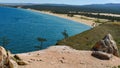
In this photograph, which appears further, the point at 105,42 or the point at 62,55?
the point at 105,42

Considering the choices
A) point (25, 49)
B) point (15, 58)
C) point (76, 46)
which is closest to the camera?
point (15, 58)

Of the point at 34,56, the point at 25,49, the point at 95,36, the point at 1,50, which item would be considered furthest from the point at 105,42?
the point at 25,49

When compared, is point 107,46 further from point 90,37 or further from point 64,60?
point 90,37

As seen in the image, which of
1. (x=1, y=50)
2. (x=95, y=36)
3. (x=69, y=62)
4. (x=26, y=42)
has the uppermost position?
(x=1, y=50)

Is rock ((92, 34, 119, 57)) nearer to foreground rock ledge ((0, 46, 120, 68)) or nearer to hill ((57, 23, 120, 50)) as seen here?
foreground rock ledge ((0, 46, 120, 68))

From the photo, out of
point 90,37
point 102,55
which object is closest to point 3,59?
point 102,55

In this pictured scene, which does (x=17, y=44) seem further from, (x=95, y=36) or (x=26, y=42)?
(x=95, y=36)

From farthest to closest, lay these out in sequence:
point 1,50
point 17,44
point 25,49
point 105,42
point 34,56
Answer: point 17,44
point 25,49
point 105,42
point 34,56
point 1,50

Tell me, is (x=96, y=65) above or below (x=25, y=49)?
above

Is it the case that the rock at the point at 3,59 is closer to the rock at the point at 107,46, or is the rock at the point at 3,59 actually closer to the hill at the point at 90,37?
the rock at the point at 107,46

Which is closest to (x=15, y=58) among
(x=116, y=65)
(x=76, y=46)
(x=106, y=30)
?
(x=116, y=65)
